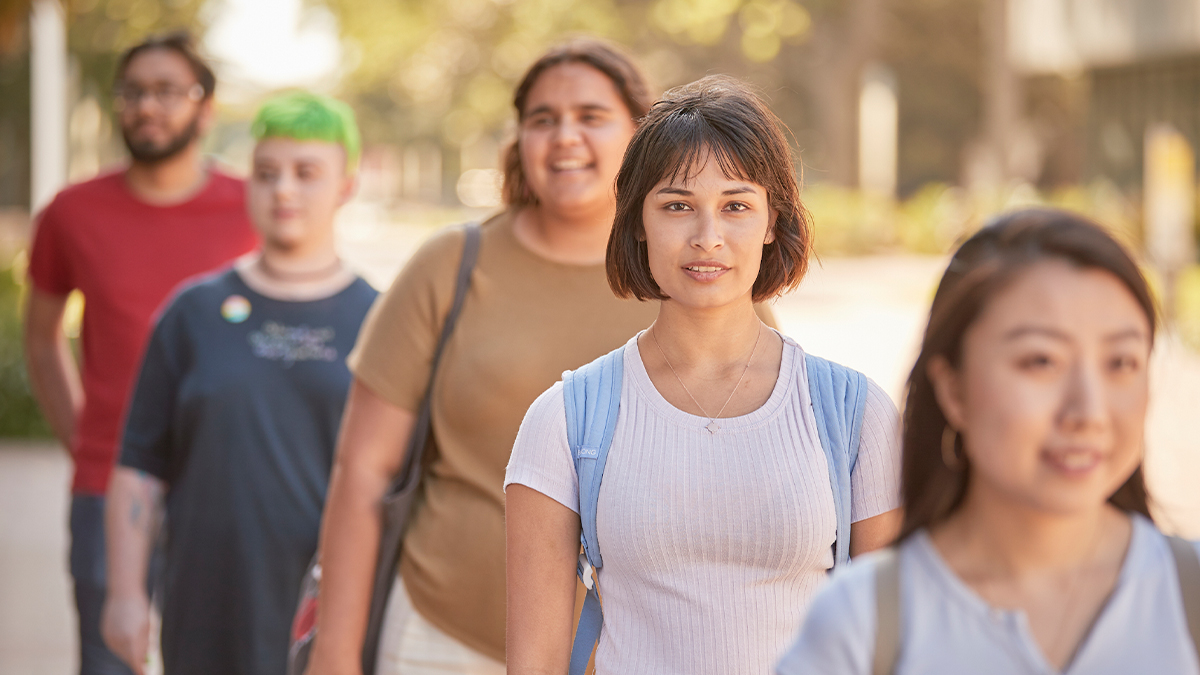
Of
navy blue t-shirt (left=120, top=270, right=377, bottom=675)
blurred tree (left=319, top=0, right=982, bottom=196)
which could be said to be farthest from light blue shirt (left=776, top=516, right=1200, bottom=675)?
blurred tree (left=319, top=0, right=982, bottom=196)

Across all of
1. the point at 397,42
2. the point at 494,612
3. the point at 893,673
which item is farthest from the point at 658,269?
the point at 397,42

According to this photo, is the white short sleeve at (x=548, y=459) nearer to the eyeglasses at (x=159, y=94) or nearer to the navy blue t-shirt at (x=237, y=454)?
the navy blue t-shirt at (x=237, y=454)

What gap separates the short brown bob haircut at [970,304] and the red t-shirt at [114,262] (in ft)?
10.6

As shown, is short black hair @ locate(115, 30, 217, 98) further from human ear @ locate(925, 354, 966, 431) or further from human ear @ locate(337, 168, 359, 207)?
human ear @ locate(925, 354, 966, 431)

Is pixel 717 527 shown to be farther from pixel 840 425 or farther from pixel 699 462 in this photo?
pixel 840 425

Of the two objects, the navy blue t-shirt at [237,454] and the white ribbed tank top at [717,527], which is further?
the navy blue t-shirt at [237,454]

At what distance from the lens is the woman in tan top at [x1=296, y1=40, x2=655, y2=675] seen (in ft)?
9.34

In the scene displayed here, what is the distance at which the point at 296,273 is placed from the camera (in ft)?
12.3

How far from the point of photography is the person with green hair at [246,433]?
357 cm

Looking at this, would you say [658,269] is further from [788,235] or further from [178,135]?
[178,135]

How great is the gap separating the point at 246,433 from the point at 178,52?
163cm

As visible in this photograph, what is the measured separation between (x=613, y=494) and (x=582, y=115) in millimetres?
1166

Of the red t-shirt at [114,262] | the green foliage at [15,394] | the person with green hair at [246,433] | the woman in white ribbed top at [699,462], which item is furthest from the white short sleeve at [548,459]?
the green foliage at [15,394]

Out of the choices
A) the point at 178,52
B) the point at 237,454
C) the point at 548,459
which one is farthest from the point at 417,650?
the point at 178,52
